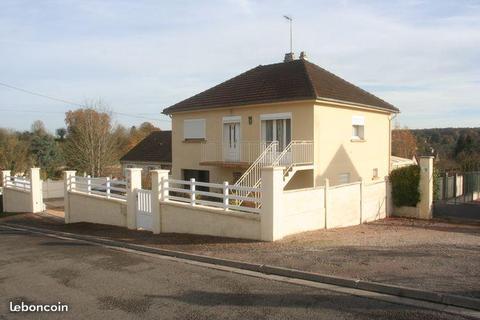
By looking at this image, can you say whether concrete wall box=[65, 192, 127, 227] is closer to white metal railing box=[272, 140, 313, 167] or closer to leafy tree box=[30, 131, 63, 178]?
white metal railing box=[272, 140, 313, 167]

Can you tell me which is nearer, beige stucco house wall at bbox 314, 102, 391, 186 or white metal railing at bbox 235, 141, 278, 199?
white metal railing at bbox 235, 141, 278, 199

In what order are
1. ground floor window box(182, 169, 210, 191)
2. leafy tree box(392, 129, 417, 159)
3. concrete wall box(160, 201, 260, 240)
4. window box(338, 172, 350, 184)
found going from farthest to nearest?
1. leafy tree box(392, 129, 417, 159)
2. ground floor window box(182, 169, 210, 191)
3. window box(338, 172, 350, 184)
4. concrete wall box(160, 201, 260, 240)

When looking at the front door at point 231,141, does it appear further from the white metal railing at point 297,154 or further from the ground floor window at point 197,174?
the white metal railing at point 297,154

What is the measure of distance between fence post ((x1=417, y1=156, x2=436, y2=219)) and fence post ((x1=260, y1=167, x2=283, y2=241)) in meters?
9.93

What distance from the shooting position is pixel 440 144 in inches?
2776

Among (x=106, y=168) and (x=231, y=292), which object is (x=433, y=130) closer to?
(x=106, y=168)

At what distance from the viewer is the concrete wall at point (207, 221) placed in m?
10.7

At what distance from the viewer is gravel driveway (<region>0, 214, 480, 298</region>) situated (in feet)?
23.2

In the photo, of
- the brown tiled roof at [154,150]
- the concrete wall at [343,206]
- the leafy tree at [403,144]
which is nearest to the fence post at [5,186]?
the brown tiled roof at [154,150]

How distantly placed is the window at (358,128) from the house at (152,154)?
17738 millimetres

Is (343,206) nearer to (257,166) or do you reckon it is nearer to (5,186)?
(257,166)

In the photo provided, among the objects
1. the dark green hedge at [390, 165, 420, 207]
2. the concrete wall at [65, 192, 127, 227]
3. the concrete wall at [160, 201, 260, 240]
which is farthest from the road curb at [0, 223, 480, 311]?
the dark green hedge at [390, 165, 420, 207]

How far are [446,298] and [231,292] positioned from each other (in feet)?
9.90

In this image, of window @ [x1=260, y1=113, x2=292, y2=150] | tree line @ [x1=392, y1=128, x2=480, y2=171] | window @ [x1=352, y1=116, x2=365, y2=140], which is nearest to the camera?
window @ [x1=260, y1=113, x2=292, y2=150]
